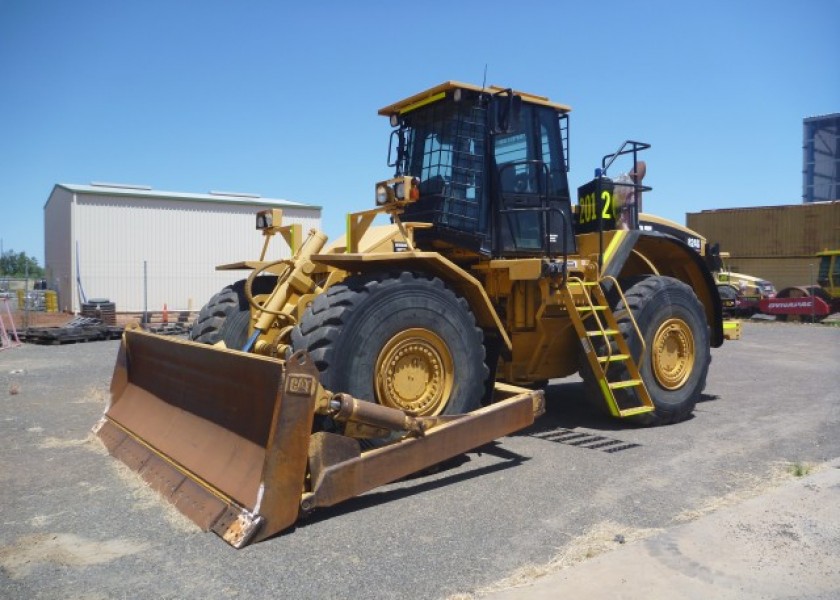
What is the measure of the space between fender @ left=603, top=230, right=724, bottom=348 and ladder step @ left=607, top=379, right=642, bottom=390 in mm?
1569

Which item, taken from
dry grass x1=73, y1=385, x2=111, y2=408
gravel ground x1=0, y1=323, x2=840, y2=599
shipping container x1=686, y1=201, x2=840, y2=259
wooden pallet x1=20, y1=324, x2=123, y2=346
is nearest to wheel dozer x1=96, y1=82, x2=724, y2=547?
gravel ground x1=0, y1=323, x2=840, y2=599

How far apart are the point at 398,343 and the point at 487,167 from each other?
2.14 metres

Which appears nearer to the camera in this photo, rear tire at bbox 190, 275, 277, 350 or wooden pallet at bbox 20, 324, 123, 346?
rear tire at bbox 190, 275, 277, 350

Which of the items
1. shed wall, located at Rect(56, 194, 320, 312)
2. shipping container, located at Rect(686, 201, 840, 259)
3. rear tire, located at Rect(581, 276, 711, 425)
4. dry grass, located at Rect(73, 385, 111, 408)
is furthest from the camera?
shipping container, located at Rect(686, 201, 840, 259)

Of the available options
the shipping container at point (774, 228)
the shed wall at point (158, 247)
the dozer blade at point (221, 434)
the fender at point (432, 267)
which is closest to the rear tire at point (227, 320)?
the dozer blade at point (221, 434)

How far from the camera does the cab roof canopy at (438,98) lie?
6.13m

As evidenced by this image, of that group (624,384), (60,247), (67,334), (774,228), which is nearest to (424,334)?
(624,384)

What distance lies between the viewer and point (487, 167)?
6285 mm

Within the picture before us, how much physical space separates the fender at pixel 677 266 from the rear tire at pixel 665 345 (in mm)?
612

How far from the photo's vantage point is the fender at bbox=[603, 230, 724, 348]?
7.83 m

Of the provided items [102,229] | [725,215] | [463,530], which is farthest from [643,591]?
[725,215]

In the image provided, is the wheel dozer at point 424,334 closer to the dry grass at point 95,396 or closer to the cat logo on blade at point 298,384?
the cat logo on blade at point 298,384

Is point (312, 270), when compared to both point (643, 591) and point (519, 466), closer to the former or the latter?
point (519, 466)

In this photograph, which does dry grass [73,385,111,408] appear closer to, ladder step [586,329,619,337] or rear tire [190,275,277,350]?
rear tire [190,275,277,350]
